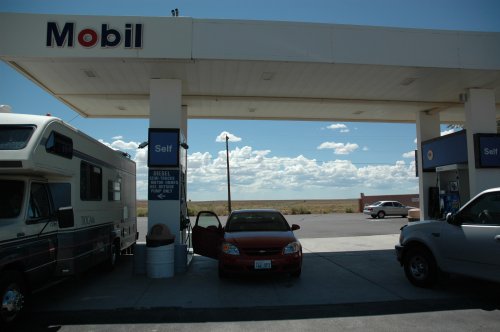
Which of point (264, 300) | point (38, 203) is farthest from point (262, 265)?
point (38, 203)

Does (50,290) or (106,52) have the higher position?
(106,52)

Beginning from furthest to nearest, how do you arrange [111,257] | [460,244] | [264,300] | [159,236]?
1. [111,257]
2. [159,236]
3. [264,300]
4. [460,244]

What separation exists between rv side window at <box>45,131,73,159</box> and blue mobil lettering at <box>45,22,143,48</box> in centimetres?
279

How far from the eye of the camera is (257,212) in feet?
33.4

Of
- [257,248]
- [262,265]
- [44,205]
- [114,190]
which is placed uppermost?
[114,190]

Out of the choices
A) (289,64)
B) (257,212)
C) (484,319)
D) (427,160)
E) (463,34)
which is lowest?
(484,319)

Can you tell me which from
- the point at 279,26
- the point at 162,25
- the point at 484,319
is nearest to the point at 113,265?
the point at 162,25

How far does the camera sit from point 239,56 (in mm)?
9531

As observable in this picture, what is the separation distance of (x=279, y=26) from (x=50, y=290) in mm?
7133

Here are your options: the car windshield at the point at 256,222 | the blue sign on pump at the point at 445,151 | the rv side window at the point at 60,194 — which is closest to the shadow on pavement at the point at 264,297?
the car windshield at the point at 256,222

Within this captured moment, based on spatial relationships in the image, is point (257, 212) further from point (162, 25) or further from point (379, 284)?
point (162, 25)

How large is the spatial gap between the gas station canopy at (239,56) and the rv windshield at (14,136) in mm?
3496

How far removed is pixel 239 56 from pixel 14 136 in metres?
5.00

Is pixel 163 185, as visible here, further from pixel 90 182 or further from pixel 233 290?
pixel 233 290
